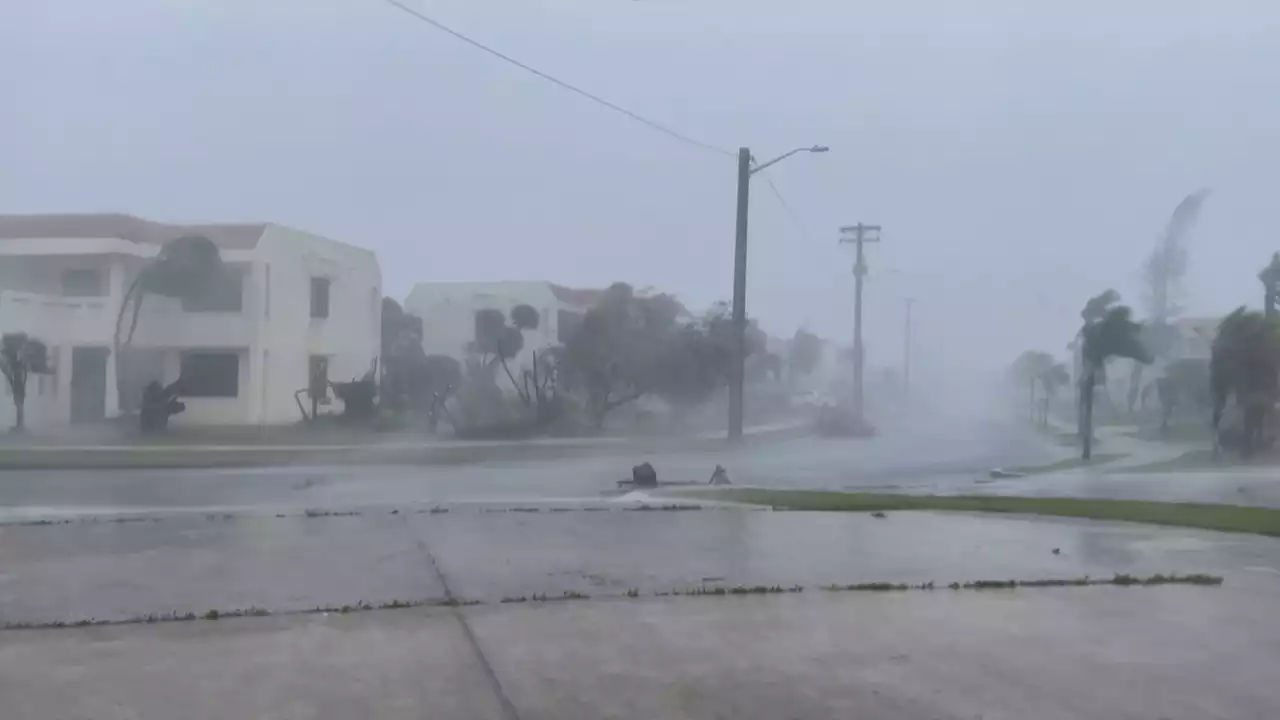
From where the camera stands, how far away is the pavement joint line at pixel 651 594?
6758 millimetres

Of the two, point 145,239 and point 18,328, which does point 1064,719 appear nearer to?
point 18,328

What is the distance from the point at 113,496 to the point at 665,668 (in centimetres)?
1224

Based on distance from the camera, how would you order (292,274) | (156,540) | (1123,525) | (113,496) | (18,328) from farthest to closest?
(292,274), (18,328), (113,496), (1123,525), (156,540)

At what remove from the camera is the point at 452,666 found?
5.77 meters

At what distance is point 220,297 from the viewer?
28.1m

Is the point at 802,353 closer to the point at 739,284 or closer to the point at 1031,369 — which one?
the point at 1031,369

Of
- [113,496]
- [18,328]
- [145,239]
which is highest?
[145,239]

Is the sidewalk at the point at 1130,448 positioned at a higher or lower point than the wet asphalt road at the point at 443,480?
higher

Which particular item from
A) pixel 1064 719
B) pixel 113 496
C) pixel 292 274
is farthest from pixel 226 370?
pixel 1064 719

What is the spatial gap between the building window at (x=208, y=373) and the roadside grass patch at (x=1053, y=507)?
15889mm

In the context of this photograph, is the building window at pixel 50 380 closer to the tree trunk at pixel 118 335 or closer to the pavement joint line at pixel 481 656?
the tree trunk at pixel 118 335

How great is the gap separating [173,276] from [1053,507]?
20563 mm

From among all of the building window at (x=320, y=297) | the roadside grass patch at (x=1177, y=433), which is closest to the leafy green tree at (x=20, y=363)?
the building window at (x=320, y=297)

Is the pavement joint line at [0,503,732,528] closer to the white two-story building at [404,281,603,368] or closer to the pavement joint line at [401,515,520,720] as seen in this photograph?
the pavement joint line at [401,515,520,720]
